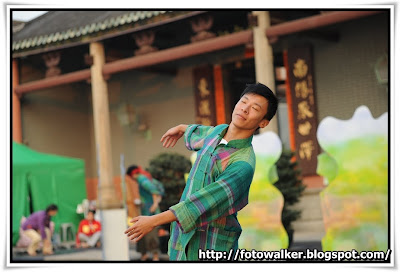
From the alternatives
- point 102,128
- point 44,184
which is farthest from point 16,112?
point 44,184

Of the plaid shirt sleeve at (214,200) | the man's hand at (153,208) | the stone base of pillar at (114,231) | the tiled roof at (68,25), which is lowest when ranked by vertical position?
the stone base of pillar at (114,231)

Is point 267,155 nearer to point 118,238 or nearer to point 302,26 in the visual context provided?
point 118,238

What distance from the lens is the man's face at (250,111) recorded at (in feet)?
9.49

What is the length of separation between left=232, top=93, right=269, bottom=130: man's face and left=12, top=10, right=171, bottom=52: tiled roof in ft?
27.5

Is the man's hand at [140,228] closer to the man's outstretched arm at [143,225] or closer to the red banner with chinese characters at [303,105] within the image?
the man's outstretched arm at [143,225]

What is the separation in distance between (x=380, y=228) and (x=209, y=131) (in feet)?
10.7

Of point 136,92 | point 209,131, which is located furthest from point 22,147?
point 209,131

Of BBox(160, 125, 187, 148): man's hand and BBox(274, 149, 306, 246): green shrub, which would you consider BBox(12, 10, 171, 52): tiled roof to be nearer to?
BBox(274, 149, 306, 246): green shrub

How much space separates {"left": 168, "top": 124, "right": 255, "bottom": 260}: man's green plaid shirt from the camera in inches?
107

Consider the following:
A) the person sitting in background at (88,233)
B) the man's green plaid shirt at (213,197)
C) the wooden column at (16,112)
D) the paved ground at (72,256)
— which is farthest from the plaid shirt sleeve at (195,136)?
the wooden column at (16,112)

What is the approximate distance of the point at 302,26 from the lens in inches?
396

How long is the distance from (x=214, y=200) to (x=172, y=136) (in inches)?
18.4

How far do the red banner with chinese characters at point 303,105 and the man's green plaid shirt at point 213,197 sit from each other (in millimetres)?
8773

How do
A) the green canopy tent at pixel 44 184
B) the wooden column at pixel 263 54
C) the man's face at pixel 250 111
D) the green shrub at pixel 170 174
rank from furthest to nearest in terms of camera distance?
1. the green canopy tent at pixel 44 184
2. the wooden column at pixel 263 54
3. the green shrub at pixel 170 174
4. the man's face at pixel 250 111
